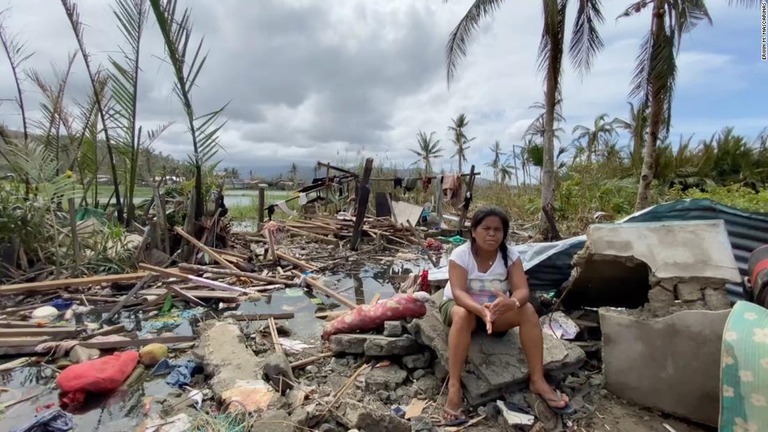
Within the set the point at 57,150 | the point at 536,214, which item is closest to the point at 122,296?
the point at 57,150

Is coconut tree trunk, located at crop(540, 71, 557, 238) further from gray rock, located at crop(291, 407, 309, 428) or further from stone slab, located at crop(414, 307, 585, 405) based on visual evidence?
gray rock, located at crop(291, 407, 309, 428)

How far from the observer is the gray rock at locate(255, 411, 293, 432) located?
2.30 metres

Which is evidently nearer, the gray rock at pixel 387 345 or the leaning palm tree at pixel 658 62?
the gray rock at pixel 387 345

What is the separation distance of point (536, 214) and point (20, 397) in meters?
13.1

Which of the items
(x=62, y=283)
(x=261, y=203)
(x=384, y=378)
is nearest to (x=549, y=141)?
(x=261, y=203)

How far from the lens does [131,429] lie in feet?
8.72

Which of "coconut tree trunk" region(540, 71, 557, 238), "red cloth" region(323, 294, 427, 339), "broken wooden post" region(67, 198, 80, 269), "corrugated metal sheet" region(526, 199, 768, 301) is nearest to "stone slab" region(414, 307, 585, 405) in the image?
"red cloth" region(323, 294, 427, 339)

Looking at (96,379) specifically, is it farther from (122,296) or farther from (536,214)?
(536,214)

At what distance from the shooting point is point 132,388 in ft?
10.5

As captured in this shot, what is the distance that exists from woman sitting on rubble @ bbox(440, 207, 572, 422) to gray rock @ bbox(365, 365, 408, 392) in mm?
500

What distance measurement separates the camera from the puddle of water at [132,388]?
109 inches

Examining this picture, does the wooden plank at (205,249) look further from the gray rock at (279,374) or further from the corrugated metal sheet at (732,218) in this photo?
the corrugated metal sheet at (732,218)

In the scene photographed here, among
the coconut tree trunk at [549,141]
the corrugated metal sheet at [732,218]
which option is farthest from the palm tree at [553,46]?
the corrugated metal sheet at [732,218]

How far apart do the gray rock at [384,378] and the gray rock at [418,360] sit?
0.27ft
